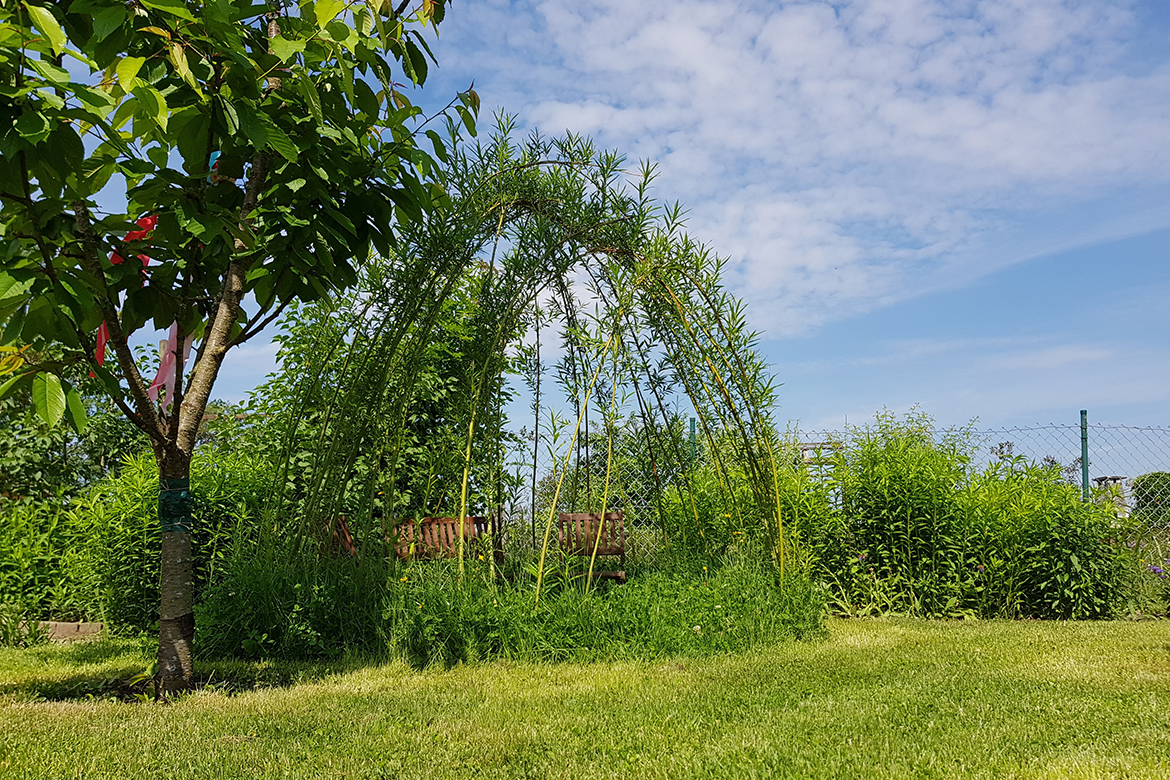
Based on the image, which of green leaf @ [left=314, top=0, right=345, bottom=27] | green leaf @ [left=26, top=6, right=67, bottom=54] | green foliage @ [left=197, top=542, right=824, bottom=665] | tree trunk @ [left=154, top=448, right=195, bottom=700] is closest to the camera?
green leaf @ [left=26, top=6, right=67, bottom=54]

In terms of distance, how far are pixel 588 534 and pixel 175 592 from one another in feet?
8.43

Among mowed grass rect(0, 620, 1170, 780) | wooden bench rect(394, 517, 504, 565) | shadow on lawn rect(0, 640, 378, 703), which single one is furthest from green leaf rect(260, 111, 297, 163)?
wooden bench rect(394, 517, 504, 565)

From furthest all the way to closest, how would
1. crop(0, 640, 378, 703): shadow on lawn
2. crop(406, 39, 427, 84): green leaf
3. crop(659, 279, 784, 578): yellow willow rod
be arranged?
crop(659, 279, 784, 578): yellow willow rod < crop(0, 640, 378, 703): shadow on lawn < crop(406, 39, 427, 84): green leaf

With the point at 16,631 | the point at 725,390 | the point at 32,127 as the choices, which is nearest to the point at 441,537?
the point at 725,390

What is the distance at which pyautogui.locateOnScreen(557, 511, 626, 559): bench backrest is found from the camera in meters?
5.52

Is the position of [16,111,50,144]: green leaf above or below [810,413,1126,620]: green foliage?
above

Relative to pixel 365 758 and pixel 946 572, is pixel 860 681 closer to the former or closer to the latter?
pixel 365 758

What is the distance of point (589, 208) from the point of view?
5.44m

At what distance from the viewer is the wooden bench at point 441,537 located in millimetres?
5363

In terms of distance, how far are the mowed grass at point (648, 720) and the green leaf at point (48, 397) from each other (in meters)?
1.23

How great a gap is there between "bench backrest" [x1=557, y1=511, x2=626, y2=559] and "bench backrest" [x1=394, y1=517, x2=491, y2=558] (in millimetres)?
547

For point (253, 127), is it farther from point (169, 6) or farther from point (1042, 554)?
point (1042, 554)

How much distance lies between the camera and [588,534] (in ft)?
A: 17.9

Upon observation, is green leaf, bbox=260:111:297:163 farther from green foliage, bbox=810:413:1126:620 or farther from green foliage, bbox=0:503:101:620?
green foliage, bbox=810:413:1126:620
